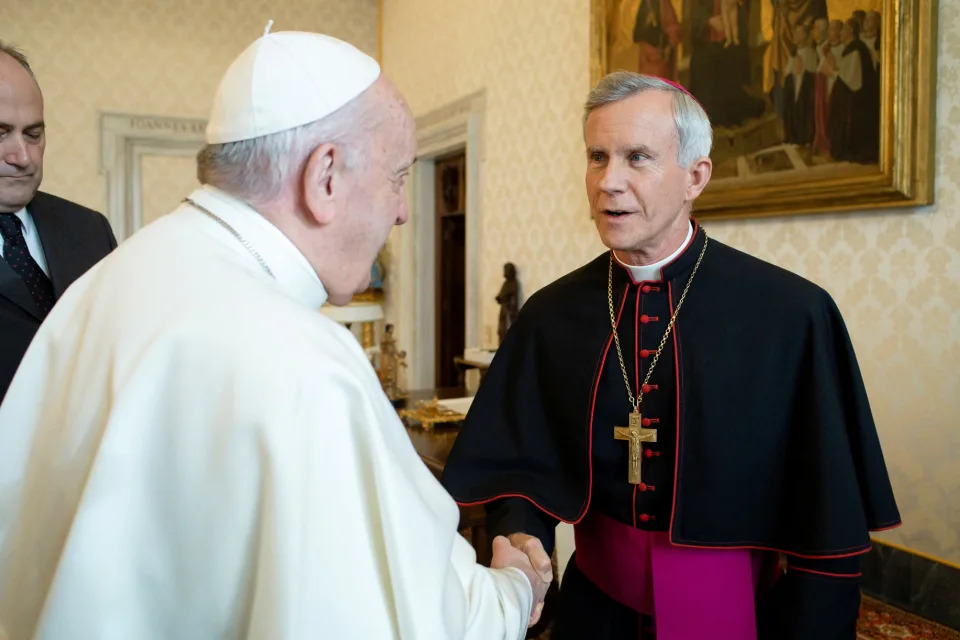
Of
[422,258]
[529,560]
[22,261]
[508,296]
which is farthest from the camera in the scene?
[422,258]

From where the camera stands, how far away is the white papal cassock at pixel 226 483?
3.36ft

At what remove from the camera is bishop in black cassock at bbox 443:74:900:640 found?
5.87ft

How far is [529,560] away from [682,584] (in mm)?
390

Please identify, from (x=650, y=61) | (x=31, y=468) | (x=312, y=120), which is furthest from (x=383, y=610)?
(x=650, y=61)

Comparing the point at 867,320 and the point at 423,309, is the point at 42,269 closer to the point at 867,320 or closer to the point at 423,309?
the point at 867,320

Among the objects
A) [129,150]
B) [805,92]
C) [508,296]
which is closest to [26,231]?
[805,92]

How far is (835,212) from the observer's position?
11.2ft

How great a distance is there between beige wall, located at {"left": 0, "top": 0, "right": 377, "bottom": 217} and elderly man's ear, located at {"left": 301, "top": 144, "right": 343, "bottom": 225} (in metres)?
6.96

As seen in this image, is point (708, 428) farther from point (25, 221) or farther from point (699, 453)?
point (25, 221)

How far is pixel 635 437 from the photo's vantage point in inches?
75.1

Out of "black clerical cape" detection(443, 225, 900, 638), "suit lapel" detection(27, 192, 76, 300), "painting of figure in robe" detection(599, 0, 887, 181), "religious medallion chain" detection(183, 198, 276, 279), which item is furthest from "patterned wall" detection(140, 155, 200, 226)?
"religious medallion chain" detection(183, 198, 276, 279)

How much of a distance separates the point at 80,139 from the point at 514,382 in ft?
22.2

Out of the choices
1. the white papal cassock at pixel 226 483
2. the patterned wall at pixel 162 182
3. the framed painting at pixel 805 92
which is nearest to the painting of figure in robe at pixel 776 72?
the framed painting at pixel 805 92

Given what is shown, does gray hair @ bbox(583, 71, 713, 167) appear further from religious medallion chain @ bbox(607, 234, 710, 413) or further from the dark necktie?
the dark necktie
